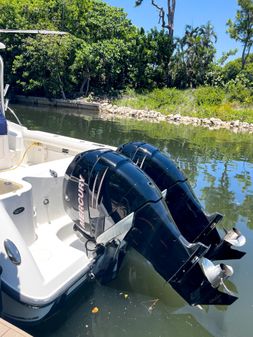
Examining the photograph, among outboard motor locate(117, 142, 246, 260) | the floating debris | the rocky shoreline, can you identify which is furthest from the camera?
the rocky shoreline

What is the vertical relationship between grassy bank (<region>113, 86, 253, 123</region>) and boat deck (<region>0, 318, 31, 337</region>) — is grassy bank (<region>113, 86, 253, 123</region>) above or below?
above

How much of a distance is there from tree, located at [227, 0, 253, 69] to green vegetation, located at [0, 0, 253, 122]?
59 millimetres

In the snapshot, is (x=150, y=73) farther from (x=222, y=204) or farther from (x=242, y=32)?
(x=222, y=204)

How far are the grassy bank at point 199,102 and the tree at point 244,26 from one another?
12.4 ft

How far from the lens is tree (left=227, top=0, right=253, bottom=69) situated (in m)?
20.0

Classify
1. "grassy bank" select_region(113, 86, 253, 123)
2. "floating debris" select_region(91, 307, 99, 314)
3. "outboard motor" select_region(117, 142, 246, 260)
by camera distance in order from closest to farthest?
"floating debris" select_region(91, 307, 99, 314) < "outboard motor" select_region(117, 142, 246, 260) < "grassy bank" select_region(113, 86, 253, 123)

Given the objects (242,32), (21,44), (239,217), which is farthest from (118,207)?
(242,32)

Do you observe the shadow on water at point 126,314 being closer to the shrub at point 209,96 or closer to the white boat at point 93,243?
the white boat at point 93,243

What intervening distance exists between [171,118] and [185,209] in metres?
15.0

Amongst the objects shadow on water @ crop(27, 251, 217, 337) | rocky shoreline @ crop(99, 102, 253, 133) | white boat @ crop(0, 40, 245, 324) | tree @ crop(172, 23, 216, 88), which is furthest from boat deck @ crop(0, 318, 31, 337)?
tree @ crop(172, 23, 216, 88)

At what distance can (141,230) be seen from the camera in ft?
7.76

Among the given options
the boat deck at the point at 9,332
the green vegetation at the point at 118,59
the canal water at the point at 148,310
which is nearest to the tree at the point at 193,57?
the green vegetation at the point at 118,59

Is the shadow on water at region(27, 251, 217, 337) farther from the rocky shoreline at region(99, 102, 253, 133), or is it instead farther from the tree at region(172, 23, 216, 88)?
the tree at region(172, 23, 216, 88)

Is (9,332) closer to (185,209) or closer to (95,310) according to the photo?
(95,310)
